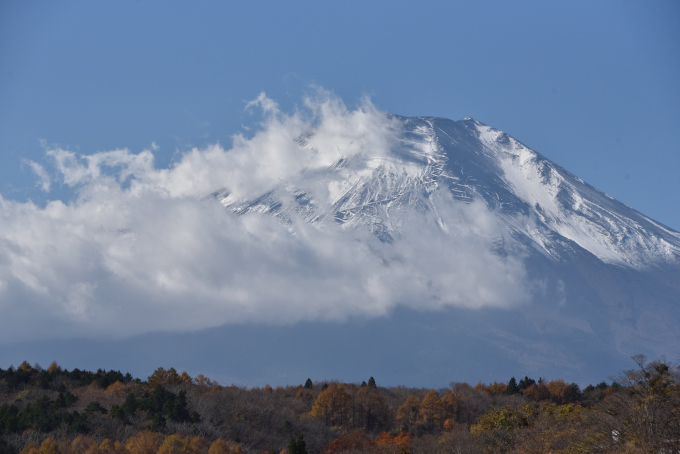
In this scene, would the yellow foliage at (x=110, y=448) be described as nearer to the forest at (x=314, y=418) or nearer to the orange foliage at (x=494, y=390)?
the forest at (x=314, y=418)

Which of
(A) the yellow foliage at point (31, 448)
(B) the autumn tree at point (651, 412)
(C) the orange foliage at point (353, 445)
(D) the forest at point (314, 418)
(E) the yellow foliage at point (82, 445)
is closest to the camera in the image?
(B) the autumn tree at point (651, 412)

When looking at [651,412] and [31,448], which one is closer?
[651,412]

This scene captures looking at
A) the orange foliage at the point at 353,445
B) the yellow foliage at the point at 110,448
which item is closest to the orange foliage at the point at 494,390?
the orange foliage at the point at 353,445

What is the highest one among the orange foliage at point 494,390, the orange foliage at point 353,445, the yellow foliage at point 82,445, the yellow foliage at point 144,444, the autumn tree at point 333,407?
the orange foliage at point 494,390

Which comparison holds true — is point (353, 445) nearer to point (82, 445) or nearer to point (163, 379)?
point (82, 445)

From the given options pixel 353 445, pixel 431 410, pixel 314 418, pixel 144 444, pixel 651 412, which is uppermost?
pixel 431 410

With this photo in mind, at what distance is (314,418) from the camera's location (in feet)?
264

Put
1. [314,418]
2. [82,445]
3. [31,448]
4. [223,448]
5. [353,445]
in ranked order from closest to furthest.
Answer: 1. [31,448]
2. [82,445]
3. [223,448]
4. [353,445]
5. [314,418]

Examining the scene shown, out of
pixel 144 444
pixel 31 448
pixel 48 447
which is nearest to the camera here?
pixel 31 448

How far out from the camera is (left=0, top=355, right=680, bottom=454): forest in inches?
1444

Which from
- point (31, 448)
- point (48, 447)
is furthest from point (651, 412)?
point (31, 448)

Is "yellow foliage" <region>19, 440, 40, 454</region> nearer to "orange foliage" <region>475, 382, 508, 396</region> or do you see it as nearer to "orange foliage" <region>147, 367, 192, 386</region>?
"orange foliage" <region>147, 367, 192, 386</region>

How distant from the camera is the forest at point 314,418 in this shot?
36.7 m

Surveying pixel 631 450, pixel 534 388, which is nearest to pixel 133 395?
pixel 631 450
